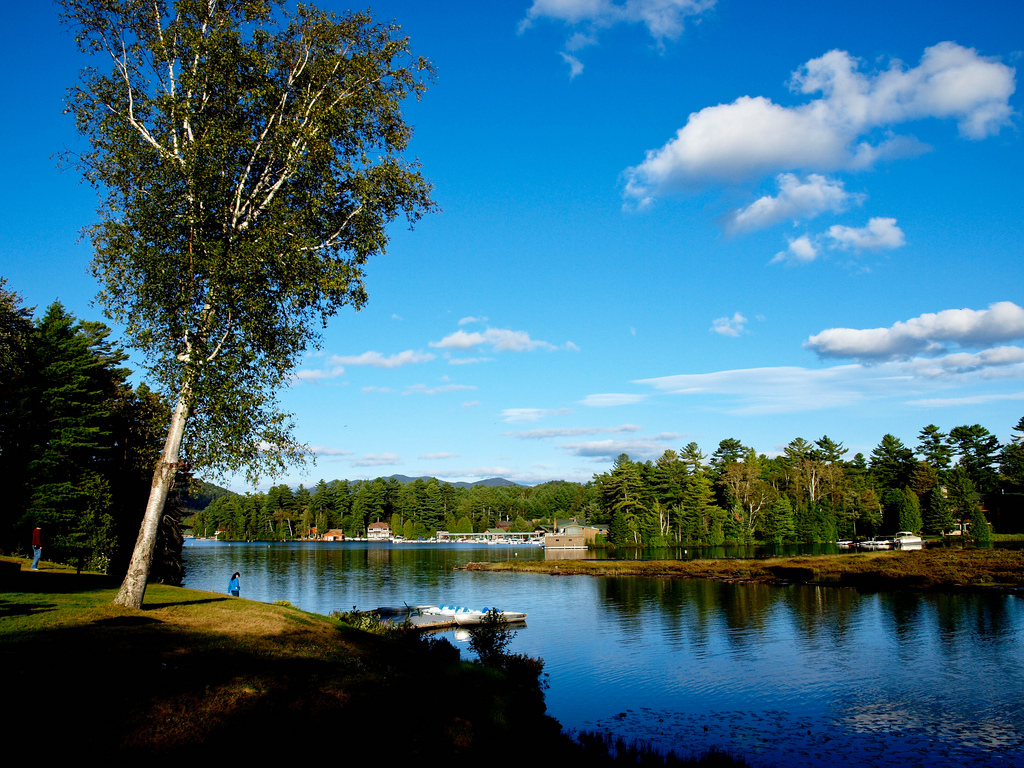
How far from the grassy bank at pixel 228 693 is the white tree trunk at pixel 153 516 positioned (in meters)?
0.55

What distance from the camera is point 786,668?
2967cm

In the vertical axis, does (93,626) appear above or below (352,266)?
below

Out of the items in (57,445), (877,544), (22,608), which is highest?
(57,445)

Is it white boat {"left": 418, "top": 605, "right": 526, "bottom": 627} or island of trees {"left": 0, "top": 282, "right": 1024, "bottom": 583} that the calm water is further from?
island of trees {"left": 0, "top": 282, "right": 1024, "bottom": 583}

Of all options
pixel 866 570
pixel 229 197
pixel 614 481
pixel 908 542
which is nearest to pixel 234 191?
pixel 229 197

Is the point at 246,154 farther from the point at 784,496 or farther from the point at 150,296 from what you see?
the point at 784,496

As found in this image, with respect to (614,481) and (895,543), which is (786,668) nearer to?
(895,543)

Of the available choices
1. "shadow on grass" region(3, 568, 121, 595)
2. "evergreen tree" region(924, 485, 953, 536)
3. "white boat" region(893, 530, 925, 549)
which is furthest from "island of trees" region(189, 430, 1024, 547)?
"shadow on grass" region(3, 568, 121, 595)

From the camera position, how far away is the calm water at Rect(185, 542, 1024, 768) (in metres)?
20.6

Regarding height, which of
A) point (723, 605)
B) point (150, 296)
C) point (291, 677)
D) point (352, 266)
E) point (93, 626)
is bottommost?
point (723, 605)

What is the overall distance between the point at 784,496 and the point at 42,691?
130 metres

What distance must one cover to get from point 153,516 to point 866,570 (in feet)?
217

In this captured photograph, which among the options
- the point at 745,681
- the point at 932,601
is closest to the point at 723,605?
the point at 932,601

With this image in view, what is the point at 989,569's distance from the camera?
197 feet
